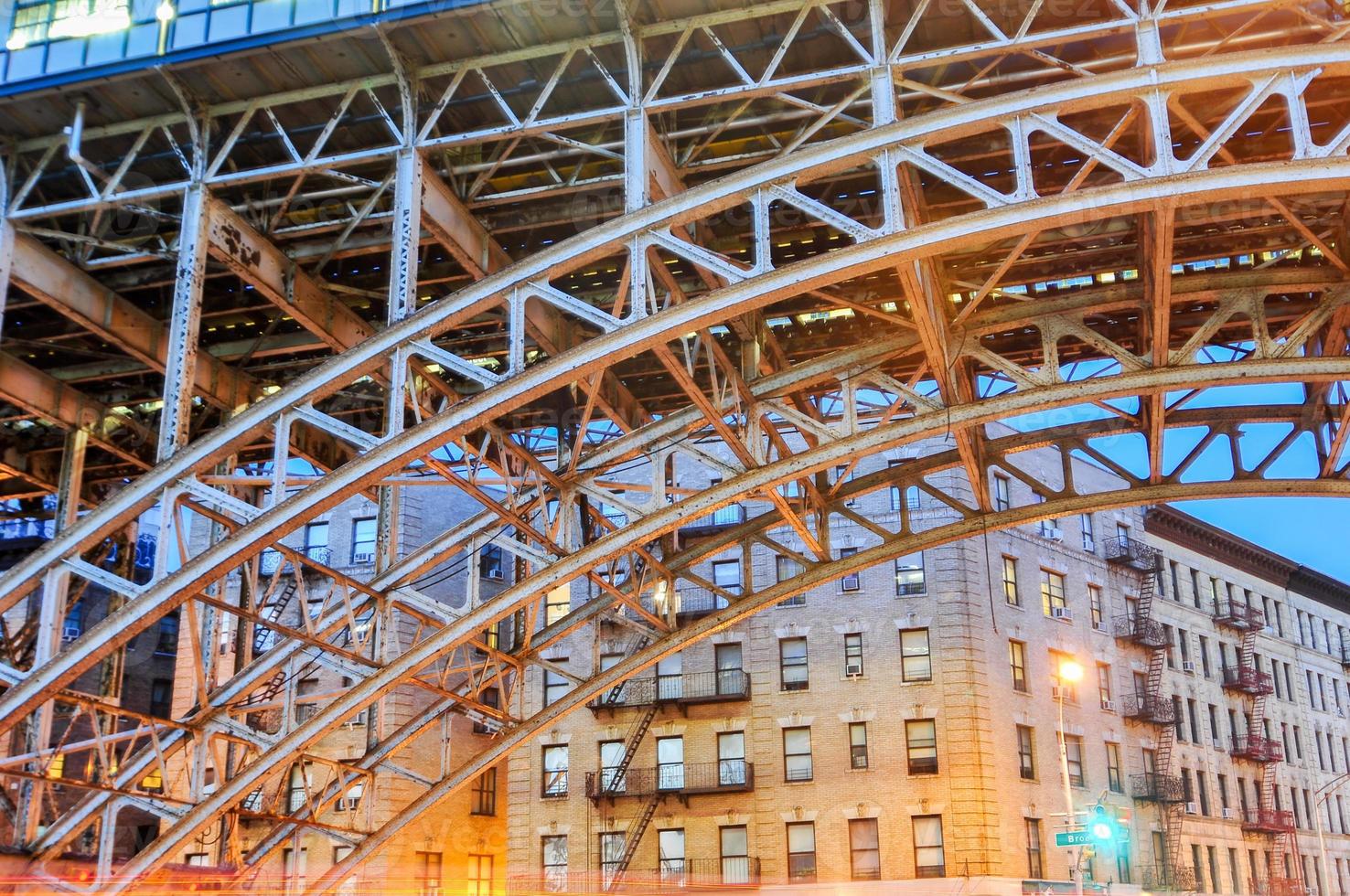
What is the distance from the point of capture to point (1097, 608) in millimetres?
47062

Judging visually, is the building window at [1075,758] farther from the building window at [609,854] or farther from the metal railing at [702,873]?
the building window at [609,854]

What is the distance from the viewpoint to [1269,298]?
24.6 metres

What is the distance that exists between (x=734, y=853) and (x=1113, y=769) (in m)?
12.9

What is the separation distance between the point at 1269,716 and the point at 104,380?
153 ft

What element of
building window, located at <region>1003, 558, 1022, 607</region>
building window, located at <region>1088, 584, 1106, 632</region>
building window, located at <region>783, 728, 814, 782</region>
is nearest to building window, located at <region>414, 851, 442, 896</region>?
building window, located at <region>783, 728, 814, 782</region>

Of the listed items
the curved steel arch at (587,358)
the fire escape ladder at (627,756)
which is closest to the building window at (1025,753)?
the fire escape ladder at (627,756)

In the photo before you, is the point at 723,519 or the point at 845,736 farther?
the point at 723,519

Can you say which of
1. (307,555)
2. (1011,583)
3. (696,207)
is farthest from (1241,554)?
(696,207)

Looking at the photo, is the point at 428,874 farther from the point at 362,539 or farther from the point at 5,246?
the point at 5,246

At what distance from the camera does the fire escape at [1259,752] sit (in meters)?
53.4

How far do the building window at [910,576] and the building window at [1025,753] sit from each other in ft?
16.3

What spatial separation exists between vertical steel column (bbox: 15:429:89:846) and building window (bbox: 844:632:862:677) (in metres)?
22.7

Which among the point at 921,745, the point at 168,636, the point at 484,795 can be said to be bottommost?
the point at 484,795

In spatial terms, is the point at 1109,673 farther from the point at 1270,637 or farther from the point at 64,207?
the point at 64,207
